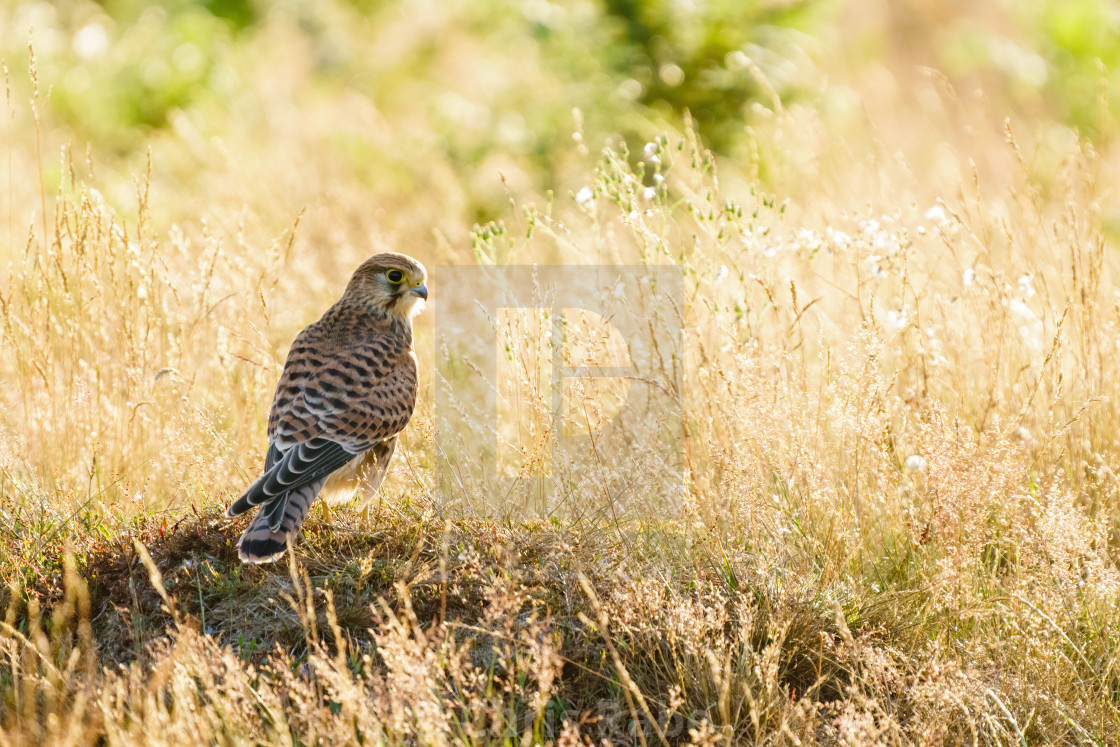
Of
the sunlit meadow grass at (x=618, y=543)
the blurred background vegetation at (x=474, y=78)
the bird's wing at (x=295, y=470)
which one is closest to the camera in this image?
the sunlit meadow grass at (x=618, y=543)

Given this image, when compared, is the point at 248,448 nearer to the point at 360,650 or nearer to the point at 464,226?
the point at 360,650

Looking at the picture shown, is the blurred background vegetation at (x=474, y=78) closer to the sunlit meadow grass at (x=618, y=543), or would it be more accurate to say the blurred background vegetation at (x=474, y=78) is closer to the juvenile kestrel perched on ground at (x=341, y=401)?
the juvenile kestrel perched on ground at (x=341, y=401)

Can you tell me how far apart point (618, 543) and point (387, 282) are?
167 centimetres

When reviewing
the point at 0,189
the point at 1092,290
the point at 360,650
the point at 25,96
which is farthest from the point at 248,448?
the point at 25,96

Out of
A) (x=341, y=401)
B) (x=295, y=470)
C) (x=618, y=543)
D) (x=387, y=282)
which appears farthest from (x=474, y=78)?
(x=618, y=543)

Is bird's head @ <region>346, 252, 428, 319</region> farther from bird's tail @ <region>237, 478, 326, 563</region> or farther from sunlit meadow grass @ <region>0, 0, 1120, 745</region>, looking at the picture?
bird's tail @ <region>237, 478, 326, 563</region>

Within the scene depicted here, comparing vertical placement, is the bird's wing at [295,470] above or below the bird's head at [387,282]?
below

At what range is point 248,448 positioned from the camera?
428 cm

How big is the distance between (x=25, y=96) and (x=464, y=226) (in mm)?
5788

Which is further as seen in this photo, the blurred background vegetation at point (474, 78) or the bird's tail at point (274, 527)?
the blurred background vegetation at point (474, 78)

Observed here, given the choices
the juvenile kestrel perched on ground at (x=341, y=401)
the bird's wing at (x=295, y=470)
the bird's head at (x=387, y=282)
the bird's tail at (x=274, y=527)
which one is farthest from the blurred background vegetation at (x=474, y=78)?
the bird's tail at (x=274, y=527)

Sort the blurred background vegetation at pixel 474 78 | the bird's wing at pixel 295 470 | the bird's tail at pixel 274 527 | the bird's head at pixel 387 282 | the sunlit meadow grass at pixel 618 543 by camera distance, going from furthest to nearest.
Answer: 1. the blurred background vegetation at pixel 474 78
2. the bird's head at pixel 387 282
3. the bird's wing at pixel 295 470
4. the bird's tail at pixel 274 527
5. the sunlit meadow grass at pixel 618 543

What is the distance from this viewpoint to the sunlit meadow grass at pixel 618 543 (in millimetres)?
2744

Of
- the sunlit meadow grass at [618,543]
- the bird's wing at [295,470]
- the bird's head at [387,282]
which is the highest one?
the bird's head at [387,282]
